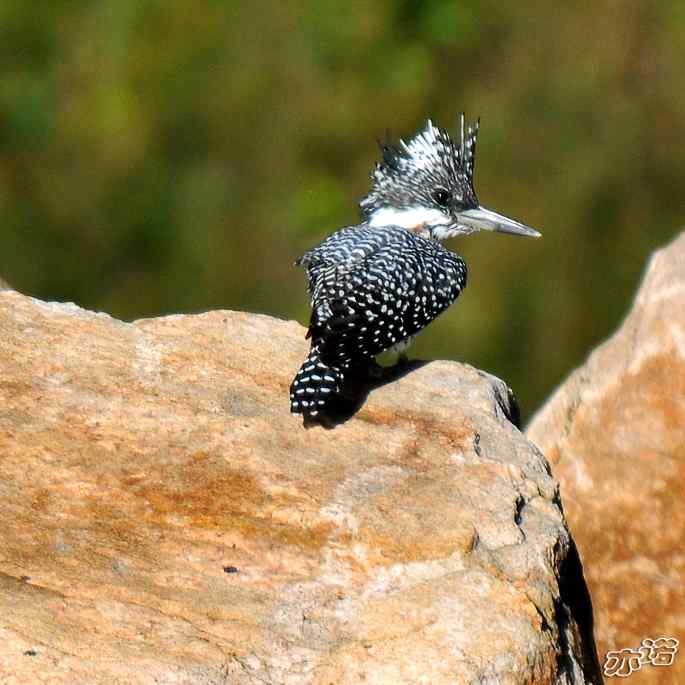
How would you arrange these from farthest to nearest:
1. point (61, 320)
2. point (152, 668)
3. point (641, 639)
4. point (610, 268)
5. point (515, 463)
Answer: point (610, 268)
point (641, 639)
point (61, 320)
point (515, 463)
point (152, 668)

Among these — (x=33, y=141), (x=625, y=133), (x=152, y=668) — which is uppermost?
(x=625, y=133)

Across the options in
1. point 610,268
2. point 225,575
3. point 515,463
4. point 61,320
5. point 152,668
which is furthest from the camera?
point 610,268

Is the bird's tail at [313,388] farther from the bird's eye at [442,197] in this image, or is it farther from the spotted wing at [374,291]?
the bird's eye at [442,197]

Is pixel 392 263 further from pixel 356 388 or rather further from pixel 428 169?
pixel 428 169

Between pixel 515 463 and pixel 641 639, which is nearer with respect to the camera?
pixel 515 463

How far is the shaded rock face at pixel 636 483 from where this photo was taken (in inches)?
221

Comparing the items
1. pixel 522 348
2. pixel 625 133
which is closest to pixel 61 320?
pixel 522 348

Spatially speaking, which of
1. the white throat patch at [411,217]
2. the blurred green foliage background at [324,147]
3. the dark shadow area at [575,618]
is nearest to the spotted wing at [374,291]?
the white throat patch at [411,217]

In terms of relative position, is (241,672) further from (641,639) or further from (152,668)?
(641,639)

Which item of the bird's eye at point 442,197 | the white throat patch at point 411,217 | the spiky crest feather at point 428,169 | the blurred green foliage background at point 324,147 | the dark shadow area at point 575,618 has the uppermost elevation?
the blurred green foliage background at point 324,147

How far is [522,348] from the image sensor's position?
10.9 m

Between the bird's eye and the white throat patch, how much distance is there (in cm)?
4

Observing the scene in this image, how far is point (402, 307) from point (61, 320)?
1089mm

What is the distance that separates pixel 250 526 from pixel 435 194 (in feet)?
8.69
